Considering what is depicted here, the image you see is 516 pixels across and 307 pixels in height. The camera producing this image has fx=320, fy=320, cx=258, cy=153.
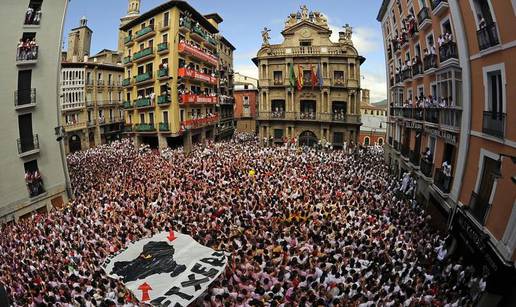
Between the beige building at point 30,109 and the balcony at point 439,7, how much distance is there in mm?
21088

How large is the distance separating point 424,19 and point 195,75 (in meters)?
23.3

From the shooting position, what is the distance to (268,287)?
907cm

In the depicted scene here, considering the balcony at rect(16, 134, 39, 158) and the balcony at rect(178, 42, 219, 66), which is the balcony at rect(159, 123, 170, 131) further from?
the balcony at rect(16, 134, 39, 158)

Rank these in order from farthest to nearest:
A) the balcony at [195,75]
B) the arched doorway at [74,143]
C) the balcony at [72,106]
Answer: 1. the arched doorway at [74,143]
2. the balcony at [72,106]
3. the balcony at [195,75]

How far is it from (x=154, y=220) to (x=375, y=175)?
48.3 ft

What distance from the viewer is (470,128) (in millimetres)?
12211

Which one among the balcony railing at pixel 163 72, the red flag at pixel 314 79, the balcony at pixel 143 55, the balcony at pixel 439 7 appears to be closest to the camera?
the balcony at pixel 439 7

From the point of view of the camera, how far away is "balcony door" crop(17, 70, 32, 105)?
1798 cm

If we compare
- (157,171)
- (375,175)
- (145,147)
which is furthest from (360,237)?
(145,147)

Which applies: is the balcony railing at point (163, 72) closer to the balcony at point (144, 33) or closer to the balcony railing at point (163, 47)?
the balcony railing at point (163, 47)

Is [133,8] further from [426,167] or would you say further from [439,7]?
[426,167]

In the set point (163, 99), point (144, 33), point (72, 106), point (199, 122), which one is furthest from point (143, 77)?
point (72, 106)

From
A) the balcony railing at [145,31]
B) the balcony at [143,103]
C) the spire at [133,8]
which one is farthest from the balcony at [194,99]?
the spire at [133,8]

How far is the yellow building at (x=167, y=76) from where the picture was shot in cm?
3180
